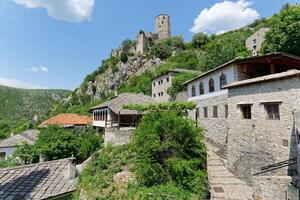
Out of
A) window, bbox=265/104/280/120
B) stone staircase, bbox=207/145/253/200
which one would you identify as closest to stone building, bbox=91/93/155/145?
stone staircase, bbox=207/145/253/200

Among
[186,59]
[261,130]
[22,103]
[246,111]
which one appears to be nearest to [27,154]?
[246,111]

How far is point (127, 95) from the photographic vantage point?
2892 cm

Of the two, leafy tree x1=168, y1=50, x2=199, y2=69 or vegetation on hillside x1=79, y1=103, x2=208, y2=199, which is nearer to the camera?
vegetation on hillside x1=79, y1=103, x2=208, y2=199

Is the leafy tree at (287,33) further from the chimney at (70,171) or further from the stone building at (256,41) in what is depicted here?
the chimney at (70,171)

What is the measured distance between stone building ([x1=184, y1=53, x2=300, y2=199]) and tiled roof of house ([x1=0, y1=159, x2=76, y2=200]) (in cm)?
1053

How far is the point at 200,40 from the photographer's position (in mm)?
68250

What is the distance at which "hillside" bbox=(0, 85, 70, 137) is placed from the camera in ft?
291

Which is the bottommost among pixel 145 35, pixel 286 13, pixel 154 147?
pixel 154 147

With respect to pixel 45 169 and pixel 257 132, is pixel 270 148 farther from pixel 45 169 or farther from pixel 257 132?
pixel 45 169

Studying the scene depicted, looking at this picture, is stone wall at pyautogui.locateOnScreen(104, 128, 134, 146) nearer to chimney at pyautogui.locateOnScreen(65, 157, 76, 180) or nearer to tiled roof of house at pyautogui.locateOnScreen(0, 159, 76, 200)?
tiled roof of house at pyautogui.locateOnScreen(0, 159, 76, 200)

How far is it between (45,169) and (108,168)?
203 inches

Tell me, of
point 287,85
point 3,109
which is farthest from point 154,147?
point 3,109

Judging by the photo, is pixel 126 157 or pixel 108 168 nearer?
pixel 108 168

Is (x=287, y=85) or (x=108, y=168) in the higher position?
(x=287, y=85)
